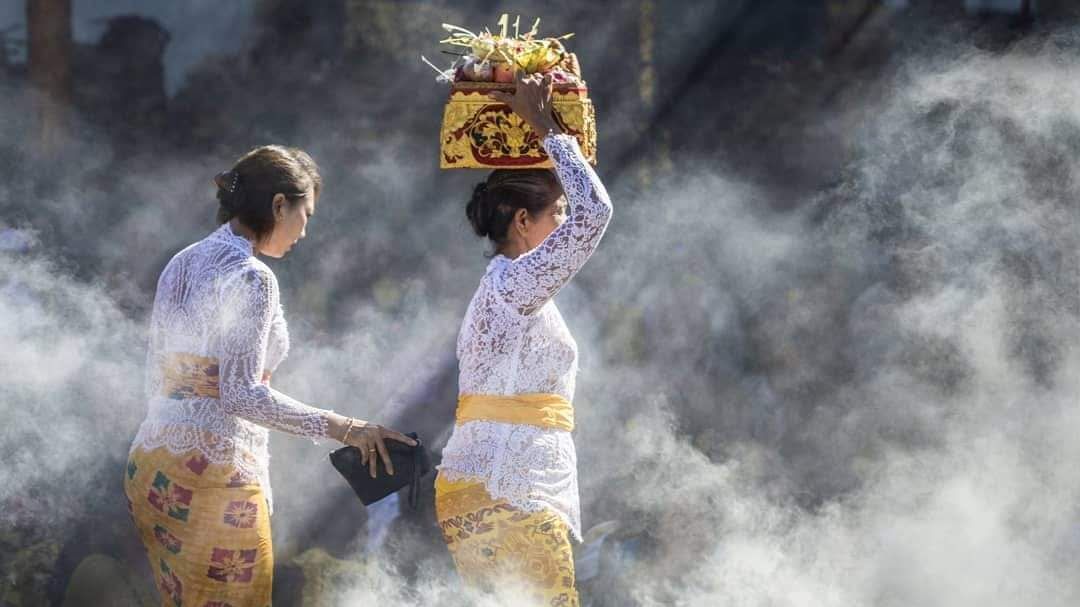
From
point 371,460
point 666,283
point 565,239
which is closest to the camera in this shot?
point 565,239

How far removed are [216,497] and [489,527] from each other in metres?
0.70

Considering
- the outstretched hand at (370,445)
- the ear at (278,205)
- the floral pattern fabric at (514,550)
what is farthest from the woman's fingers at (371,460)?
the ear at (278,205)

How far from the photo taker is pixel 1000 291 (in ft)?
20.0

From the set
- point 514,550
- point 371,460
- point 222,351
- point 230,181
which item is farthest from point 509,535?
point 230,181

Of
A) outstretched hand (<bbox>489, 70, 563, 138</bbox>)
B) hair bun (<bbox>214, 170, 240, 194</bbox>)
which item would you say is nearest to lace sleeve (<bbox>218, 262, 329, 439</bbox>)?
hair bun (<bbox>214, 170, 240, 194</bbox>)

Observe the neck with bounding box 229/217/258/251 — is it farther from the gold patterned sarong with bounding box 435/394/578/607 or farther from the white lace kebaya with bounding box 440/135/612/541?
the gold patterned sarong with bounding box 435/394/578/607

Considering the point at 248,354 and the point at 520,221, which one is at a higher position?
the point at 520,221

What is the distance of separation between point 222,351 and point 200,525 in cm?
44

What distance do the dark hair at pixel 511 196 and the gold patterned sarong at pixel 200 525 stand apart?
927 millimetres

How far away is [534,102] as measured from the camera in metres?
3.08

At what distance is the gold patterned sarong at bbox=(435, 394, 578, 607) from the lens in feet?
9.90

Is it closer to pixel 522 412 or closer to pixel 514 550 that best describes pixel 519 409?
pixel 522 412

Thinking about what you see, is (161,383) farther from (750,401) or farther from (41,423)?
(750,401)

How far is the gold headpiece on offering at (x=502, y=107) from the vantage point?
317 centimetres
